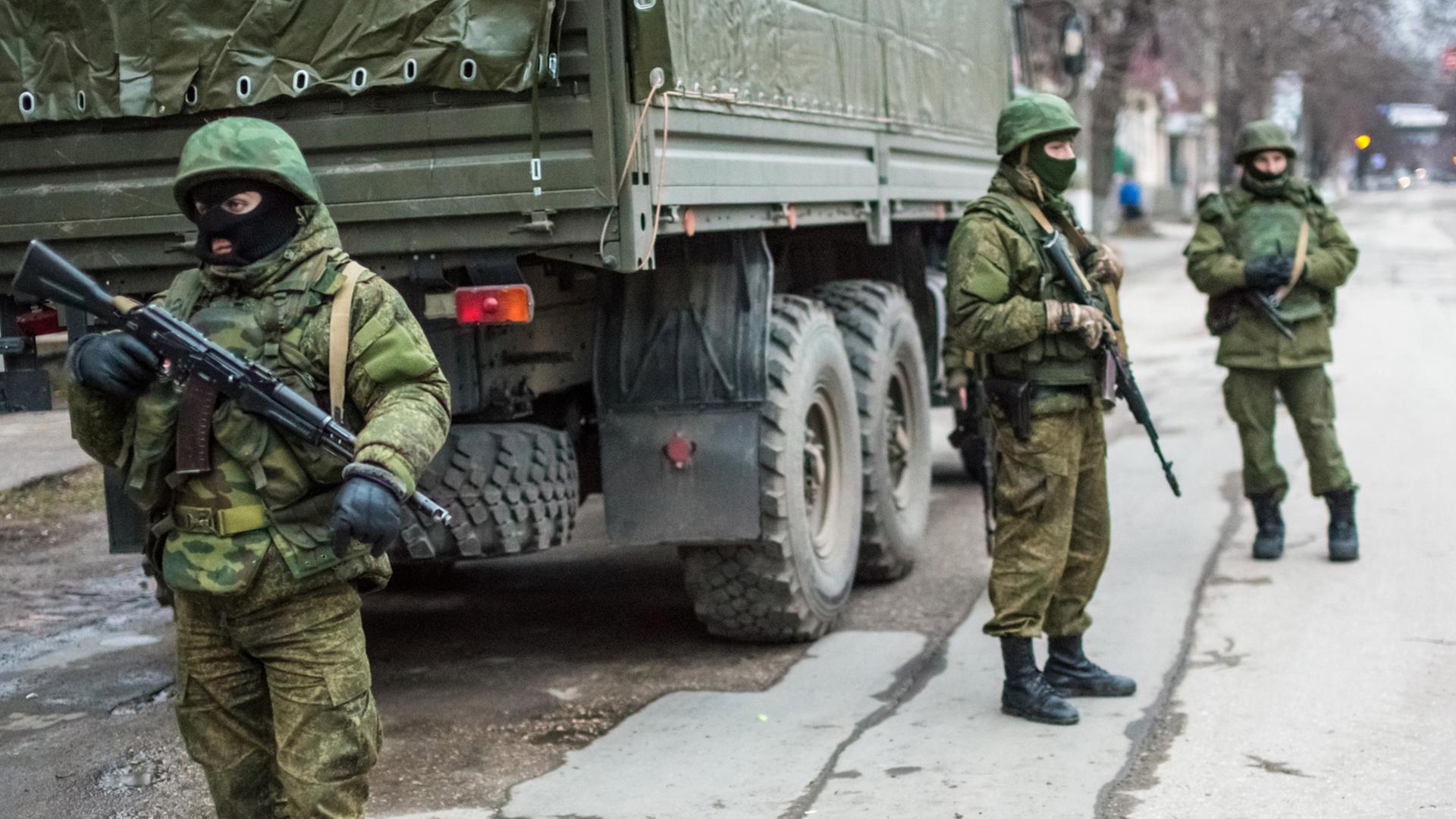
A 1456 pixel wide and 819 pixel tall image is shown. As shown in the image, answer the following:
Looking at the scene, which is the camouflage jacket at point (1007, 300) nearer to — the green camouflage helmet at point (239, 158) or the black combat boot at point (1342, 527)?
the green camouflage helmet at point (239, 158)

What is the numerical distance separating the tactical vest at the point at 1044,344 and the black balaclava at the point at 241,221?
8.38 feet

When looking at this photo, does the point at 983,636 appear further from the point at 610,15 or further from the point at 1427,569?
the point at 610,15

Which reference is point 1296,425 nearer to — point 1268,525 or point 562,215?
point 1268,525

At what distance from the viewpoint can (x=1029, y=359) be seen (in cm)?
548

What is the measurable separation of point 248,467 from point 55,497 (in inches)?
226

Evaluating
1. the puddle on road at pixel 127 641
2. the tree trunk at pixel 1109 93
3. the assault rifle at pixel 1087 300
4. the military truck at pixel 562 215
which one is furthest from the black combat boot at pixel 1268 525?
the tree trunk at pixel 1109 93

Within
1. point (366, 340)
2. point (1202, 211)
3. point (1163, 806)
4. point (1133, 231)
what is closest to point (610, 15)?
point (366, 340)

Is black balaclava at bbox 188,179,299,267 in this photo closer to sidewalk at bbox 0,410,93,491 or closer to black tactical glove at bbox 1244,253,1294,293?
sidewalk at bbox 0,410,93,491

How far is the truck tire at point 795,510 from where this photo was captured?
5961mm

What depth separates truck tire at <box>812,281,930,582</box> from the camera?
7195 mm

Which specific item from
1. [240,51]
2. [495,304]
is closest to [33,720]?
[495,304]

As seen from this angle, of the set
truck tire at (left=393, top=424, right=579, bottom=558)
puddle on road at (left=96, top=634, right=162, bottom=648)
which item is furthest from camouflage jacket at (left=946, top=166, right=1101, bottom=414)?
puddle on road at (left=96, top=634, right=162, bottom=648)

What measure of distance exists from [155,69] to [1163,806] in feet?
11.4

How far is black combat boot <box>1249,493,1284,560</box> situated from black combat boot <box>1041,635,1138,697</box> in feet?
7.25
